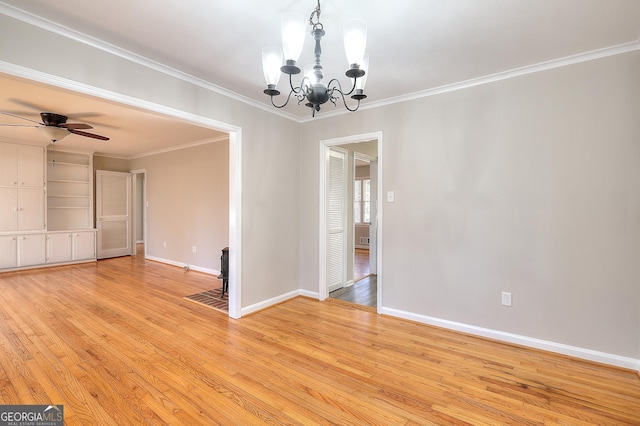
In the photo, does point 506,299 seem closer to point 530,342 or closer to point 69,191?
point 530,342

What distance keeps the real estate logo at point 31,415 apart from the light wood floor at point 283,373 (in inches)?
2.2

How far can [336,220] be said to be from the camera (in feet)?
14.9

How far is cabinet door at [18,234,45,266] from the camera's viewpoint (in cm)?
572

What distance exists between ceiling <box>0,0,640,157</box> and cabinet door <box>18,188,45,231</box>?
149 inches

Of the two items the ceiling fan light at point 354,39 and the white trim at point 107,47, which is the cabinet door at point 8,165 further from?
the ceiling fan light at point 354,39

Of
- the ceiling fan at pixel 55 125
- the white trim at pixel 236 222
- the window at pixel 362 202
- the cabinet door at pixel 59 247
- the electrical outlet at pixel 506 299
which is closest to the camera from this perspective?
the electrical outlet at pixel 506 299

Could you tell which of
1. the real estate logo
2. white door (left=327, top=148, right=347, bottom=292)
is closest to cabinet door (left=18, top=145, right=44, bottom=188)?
the real estate logo

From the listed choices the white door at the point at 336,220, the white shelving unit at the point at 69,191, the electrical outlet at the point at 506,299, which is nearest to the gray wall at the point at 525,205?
the electrical outlet at the point at 506,299

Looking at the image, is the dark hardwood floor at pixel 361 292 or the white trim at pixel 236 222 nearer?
the white trim at pixel 236 222

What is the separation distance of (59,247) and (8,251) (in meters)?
0.74

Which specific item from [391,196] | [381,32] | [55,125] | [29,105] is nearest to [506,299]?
[391,196]

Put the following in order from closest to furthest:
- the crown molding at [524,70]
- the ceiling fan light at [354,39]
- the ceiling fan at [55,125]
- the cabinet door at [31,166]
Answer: the ceiling fan light at [354,39], the crown molding at [524,70], the ceiling fan at [55,125], the cabinet door at [31,166]

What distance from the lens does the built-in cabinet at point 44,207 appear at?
5.64m

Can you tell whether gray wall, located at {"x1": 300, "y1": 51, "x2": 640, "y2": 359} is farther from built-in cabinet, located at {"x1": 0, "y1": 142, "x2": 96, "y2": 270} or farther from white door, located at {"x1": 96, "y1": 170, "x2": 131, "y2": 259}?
white door, located at {"x1": 96, "y1": 170, "x2": 131, "y2": 259}
